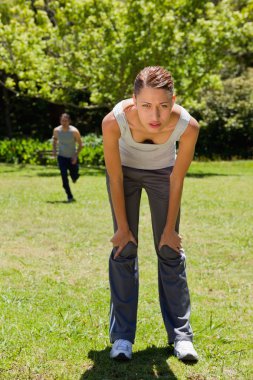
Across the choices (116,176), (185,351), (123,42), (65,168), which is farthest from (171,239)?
(123,42)

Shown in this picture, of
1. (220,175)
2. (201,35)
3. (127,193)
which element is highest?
(201,35)

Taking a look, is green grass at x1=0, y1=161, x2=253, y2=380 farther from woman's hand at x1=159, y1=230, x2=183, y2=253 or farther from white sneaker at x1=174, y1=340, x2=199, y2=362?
woman's hand at x1=159, y1=230, x2=183, y2=253

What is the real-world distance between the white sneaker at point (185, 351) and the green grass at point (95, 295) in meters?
0.06

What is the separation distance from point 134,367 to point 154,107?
65.1 inches

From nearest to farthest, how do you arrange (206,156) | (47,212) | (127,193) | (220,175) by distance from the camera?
(127,193), (47,212), (220,175), (206,156)

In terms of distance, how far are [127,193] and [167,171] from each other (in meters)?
0.31

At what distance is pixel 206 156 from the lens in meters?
29.8

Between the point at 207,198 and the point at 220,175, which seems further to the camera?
the point at 220,175

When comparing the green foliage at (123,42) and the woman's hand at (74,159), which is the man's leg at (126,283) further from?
the green foliage at (123,42)

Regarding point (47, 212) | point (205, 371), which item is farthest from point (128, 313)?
point (47, 212)

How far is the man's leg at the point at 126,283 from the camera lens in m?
3.94

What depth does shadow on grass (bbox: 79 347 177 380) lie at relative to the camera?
142 inches

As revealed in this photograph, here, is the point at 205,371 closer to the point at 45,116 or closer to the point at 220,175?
the point at 220,175

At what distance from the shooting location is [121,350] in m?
3.82
